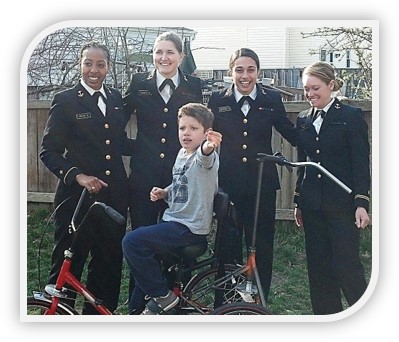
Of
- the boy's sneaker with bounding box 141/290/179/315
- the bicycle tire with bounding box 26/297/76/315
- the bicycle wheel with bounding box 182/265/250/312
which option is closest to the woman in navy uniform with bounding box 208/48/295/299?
the bicycle wheel with bounding box 182/265/250/312

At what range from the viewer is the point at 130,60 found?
2828mm

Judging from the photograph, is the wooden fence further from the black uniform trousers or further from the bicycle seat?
the bicycle seat

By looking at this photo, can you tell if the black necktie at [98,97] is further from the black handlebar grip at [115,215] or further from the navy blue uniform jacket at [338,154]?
the navy blue uniform jacket at [338,154]

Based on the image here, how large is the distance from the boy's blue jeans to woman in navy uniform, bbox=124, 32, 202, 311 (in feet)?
0.23

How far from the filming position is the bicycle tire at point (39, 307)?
113 inches

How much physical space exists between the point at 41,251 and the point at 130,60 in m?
0.80

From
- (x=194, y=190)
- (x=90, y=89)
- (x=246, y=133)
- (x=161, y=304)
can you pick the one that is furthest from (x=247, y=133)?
(x=161, y=304)

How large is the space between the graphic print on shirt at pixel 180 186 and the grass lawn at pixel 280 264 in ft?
1.14

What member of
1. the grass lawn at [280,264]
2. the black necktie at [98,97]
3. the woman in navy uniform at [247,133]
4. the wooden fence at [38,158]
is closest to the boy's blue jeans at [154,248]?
the grass lawn at [280,264]

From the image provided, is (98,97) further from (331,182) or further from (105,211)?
(331,182)

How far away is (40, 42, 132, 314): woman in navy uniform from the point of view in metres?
2.83

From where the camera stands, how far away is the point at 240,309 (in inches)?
112
